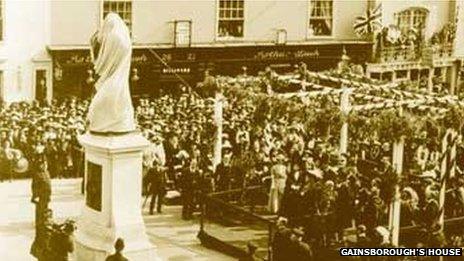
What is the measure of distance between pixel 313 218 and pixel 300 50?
758 inches

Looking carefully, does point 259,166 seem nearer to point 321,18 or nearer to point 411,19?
point 321,18

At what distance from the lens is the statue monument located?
1577 cm

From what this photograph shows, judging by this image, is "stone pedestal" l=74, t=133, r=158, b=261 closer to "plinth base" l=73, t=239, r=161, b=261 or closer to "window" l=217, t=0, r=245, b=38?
"plinth base" l=73, t=239, r=161, b=261

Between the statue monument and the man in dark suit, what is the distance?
511 cm

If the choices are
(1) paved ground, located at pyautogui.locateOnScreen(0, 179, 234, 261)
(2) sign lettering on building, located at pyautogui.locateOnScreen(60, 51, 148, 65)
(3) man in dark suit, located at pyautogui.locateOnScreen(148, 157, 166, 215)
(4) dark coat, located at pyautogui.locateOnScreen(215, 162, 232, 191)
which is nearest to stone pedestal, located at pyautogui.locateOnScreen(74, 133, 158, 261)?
(1) paved ground, located at pyautogui.locateOnScreen(0, 179, 234, 261)

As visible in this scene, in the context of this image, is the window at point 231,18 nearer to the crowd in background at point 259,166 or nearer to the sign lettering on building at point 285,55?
the sign lettering on building at point 285,55

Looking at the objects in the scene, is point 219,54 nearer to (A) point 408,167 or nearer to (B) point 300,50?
(B) point 300,50

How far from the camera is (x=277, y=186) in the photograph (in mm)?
20625

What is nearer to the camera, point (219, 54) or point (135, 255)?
point (135, 255)

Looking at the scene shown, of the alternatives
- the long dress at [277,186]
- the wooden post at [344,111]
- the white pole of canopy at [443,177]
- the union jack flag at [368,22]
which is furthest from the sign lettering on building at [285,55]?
the white pole of canopy at [443,177]

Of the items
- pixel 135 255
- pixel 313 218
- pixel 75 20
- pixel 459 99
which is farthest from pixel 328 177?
pixel 75 20

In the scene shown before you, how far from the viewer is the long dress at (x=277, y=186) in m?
20.4

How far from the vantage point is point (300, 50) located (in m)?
36.3

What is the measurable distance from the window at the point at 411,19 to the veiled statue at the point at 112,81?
2455 cm
